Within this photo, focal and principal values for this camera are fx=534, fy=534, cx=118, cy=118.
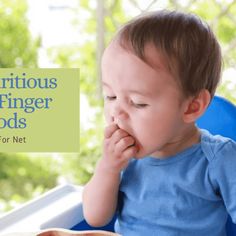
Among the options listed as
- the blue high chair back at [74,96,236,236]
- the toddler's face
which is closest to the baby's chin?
the toddler's face

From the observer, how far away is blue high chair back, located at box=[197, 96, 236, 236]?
806 mm

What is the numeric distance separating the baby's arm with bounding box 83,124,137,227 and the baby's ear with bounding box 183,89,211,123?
0.25ft

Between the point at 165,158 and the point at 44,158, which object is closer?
the point at 165,158

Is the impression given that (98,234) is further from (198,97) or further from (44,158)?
(44,158)

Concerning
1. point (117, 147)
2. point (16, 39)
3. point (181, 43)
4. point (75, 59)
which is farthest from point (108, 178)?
point (75, 59)

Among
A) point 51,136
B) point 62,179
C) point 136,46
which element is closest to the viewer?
point 136,46

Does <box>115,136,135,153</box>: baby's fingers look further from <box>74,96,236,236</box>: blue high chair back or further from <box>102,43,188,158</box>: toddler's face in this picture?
<box>74,96,236,236</box>: blue high chair back

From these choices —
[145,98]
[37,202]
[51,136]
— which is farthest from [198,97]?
[37,202]

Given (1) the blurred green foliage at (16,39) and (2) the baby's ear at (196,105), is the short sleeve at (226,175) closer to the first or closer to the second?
(2) the baby's ear at (196,105)

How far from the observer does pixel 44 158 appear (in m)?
1.81

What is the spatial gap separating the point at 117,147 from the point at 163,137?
0.19ft

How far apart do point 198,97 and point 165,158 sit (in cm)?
9

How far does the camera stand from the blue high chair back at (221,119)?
0.81m

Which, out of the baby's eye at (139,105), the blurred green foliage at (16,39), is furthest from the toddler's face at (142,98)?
the blurred green foliage at (16,39)
